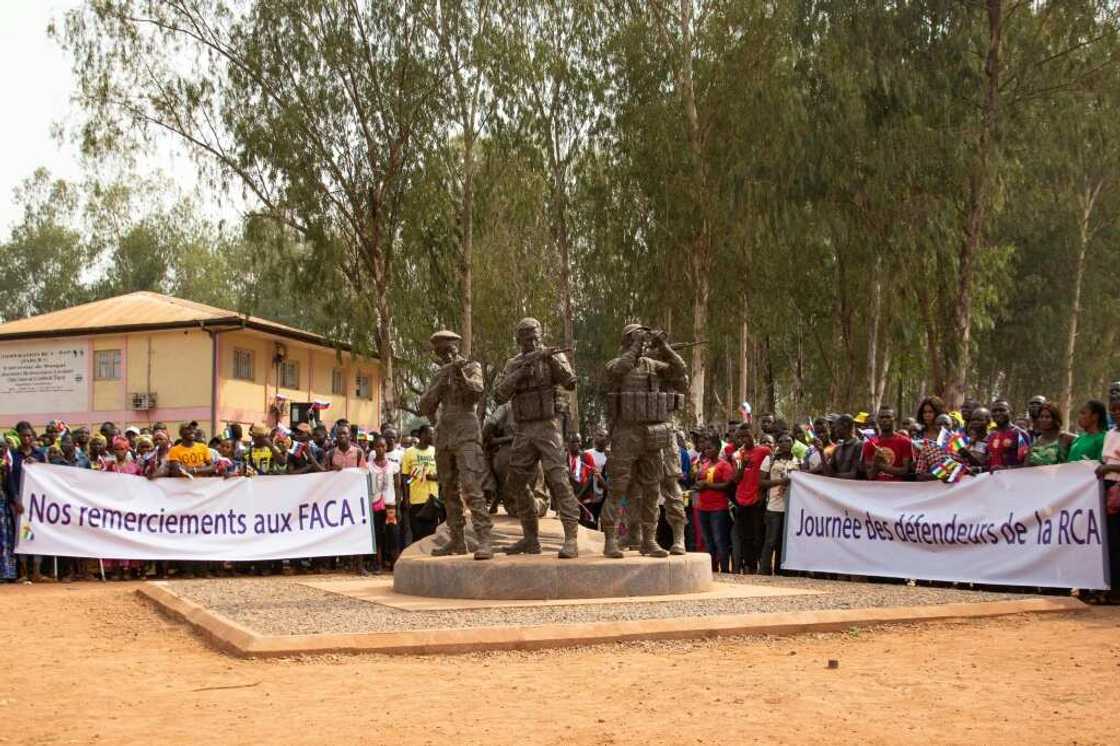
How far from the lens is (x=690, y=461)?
1755 cm

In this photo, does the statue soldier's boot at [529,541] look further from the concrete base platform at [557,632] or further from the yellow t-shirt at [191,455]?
the yellow t-shirt at [191,455]

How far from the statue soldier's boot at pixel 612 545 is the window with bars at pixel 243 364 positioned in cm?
2636

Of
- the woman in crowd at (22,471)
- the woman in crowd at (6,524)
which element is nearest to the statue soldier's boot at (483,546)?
the woman in crowd at (22,471)

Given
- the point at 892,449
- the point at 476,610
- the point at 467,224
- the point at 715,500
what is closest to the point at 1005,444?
the point at 892,449

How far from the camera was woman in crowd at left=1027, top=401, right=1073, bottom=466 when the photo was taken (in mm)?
12461

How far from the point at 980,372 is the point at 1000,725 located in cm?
3938

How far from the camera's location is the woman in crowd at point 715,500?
50.2 feet

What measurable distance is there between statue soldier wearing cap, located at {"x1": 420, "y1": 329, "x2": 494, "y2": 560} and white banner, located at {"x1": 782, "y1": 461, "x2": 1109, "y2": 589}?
427cm

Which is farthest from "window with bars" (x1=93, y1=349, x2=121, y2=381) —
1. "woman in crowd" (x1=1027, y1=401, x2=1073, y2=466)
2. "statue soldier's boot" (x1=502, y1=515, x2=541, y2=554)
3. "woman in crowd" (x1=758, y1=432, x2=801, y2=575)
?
"woman in crowd" (x1=1027, y1=401, x2=1073, y2=466)

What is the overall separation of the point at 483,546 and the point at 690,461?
20.4ft

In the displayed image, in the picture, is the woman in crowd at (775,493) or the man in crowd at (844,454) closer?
the man in crowd at (844,454)

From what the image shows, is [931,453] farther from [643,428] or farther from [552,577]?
[552,577]

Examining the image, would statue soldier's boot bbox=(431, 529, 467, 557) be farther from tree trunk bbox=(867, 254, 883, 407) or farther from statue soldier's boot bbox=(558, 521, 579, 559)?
tree trunk bbox=(867, 254, 883, 407)

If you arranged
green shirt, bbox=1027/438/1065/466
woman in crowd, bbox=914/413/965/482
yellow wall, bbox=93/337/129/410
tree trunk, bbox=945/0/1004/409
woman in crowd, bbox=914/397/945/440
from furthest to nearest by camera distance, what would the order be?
yellow wall, bbox=93/337/129/410 < tree trunk, bbox=945/0/1004/409 < woman in crowd, bbox=914/397/945/440 < woman in crowd, bbox=914/413/965/482 < green shirt, bbox=1027/438/1065/466
